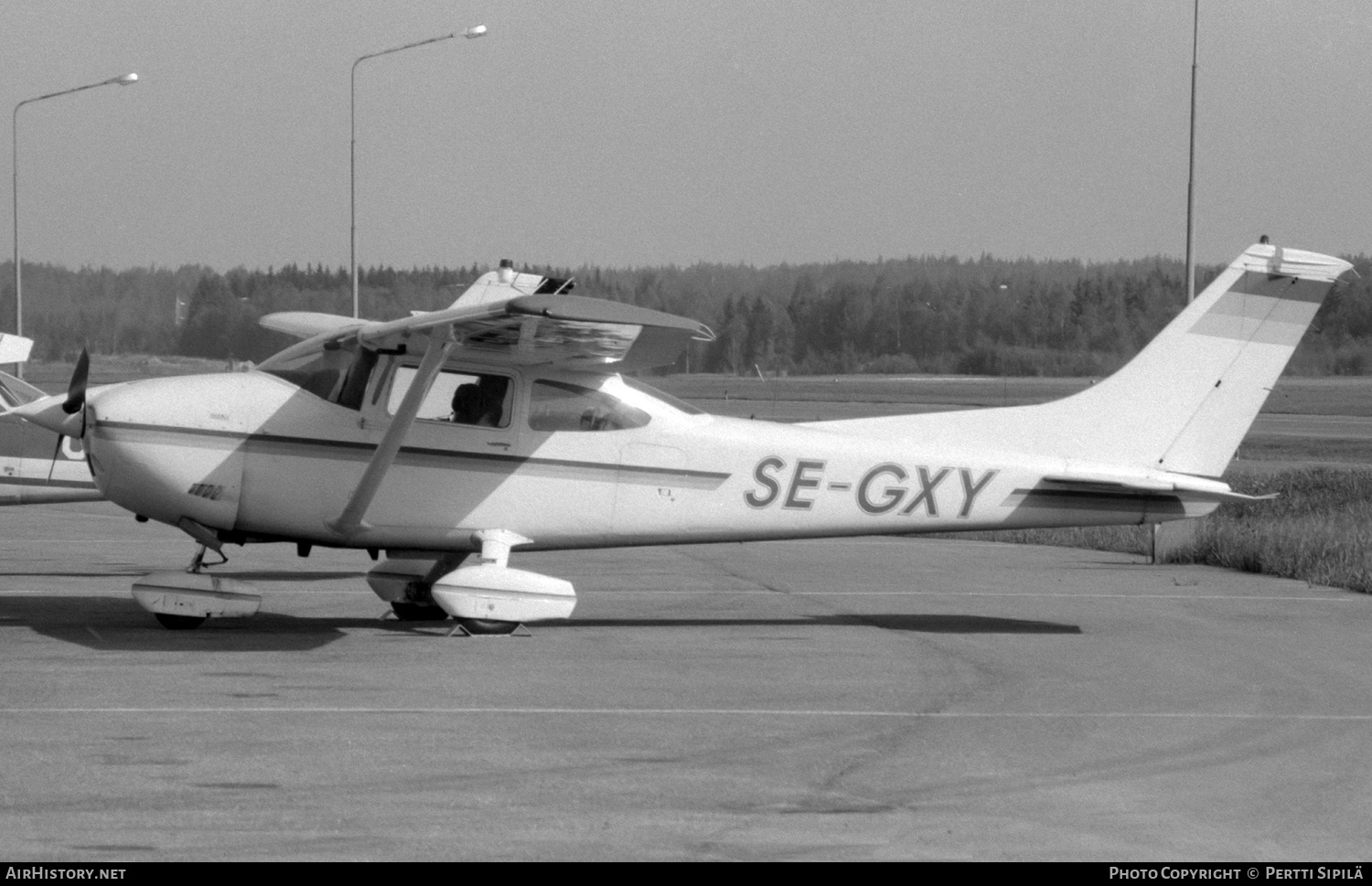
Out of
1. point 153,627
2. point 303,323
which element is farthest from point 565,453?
point 303,323

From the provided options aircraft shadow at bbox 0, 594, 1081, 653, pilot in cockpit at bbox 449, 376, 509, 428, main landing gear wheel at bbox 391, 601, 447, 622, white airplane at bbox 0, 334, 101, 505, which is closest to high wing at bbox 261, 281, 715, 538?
pilot in cockpit at bbox 449, 376, 509, 428

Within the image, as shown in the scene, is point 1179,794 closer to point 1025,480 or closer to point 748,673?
point 748,673

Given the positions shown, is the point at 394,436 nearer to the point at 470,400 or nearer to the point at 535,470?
the point at 470,400

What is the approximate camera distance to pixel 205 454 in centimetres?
1048

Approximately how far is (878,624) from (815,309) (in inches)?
1638

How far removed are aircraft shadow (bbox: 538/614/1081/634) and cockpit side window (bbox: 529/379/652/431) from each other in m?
1.48

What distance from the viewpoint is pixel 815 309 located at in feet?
173

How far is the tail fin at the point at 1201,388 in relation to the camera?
36.9 feet

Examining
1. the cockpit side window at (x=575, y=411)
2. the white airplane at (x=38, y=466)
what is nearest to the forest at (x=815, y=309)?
the white airplane at (x=38, y=466)

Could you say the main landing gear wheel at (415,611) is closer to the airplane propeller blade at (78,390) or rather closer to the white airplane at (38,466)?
the airplane propeller blade at (78,390)

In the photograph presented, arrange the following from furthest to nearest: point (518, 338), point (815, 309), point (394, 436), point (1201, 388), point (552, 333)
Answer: point (815, 309) → point (1201, 388) → point (394, 436) → point (518, 338) → point (552, 333)

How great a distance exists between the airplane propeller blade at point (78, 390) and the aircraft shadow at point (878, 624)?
3430 mm

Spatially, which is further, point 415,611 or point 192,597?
point 415,611

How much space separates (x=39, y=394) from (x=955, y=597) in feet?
29.6
